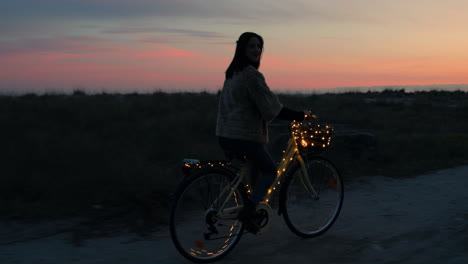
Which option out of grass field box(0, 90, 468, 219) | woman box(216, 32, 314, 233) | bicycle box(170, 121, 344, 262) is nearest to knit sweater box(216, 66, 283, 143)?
woman box(216, 32, 314, 233)

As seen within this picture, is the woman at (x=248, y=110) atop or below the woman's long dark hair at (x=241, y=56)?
below

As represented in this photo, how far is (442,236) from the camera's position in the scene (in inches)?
201

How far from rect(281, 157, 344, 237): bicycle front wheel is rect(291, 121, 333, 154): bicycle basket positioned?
0.62ft

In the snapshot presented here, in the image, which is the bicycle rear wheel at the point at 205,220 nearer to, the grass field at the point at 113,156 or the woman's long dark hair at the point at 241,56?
the woman's long dark hair at the point at 241,56

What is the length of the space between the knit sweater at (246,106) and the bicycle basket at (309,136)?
2.26 ft

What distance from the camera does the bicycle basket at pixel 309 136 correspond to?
4.97 m

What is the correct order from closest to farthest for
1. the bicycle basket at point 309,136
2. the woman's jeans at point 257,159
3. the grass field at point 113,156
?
the woman's jeans at point 257,159 < the bicycle basket at point 309,136 < the grass field at point 113,156

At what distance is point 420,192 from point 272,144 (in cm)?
336

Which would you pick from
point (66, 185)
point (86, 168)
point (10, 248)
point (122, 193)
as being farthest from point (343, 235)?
point (86, 168)

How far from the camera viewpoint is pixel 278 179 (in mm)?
4867

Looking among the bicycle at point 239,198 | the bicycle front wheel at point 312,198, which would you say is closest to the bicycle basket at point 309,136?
the bicycle at point 239,198

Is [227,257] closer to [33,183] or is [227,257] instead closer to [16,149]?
[33,183]

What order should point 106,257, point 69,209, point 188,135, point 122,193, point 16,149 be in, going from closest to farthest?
1. point 106,257
2. point 69,209
3. point 122,193
4. point 16,149
5. point 188,135

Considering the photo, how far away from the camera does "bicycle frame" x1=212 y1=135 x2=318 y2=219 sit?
440 cm
